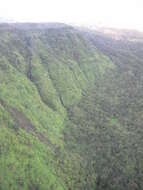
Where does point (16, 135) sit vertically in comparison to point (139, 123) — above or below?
above

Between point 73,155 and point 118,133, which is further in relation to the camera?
point 118,133

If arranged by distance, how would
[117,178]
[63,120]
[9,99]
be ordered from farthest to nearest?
[63,120], [9,99], [117,178]

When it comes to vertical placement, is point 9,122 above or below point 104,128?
above

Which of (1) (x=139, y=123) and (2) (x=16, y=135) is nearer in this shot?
(2) (x=16, y=135)

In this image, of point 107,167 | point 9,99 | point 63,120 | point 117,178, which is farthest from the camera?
point 63,120

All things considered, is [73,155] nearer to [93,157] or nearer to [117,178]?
[93,157]

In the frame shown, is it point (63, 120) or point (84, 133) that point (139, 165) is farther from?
point (63, 120)

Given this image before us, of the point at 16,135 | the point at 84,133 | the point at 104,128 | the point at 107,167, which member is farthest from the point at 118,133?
the point at 16,135

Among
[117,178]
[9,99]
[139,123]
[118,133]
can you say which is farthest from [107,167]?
[9,99]
